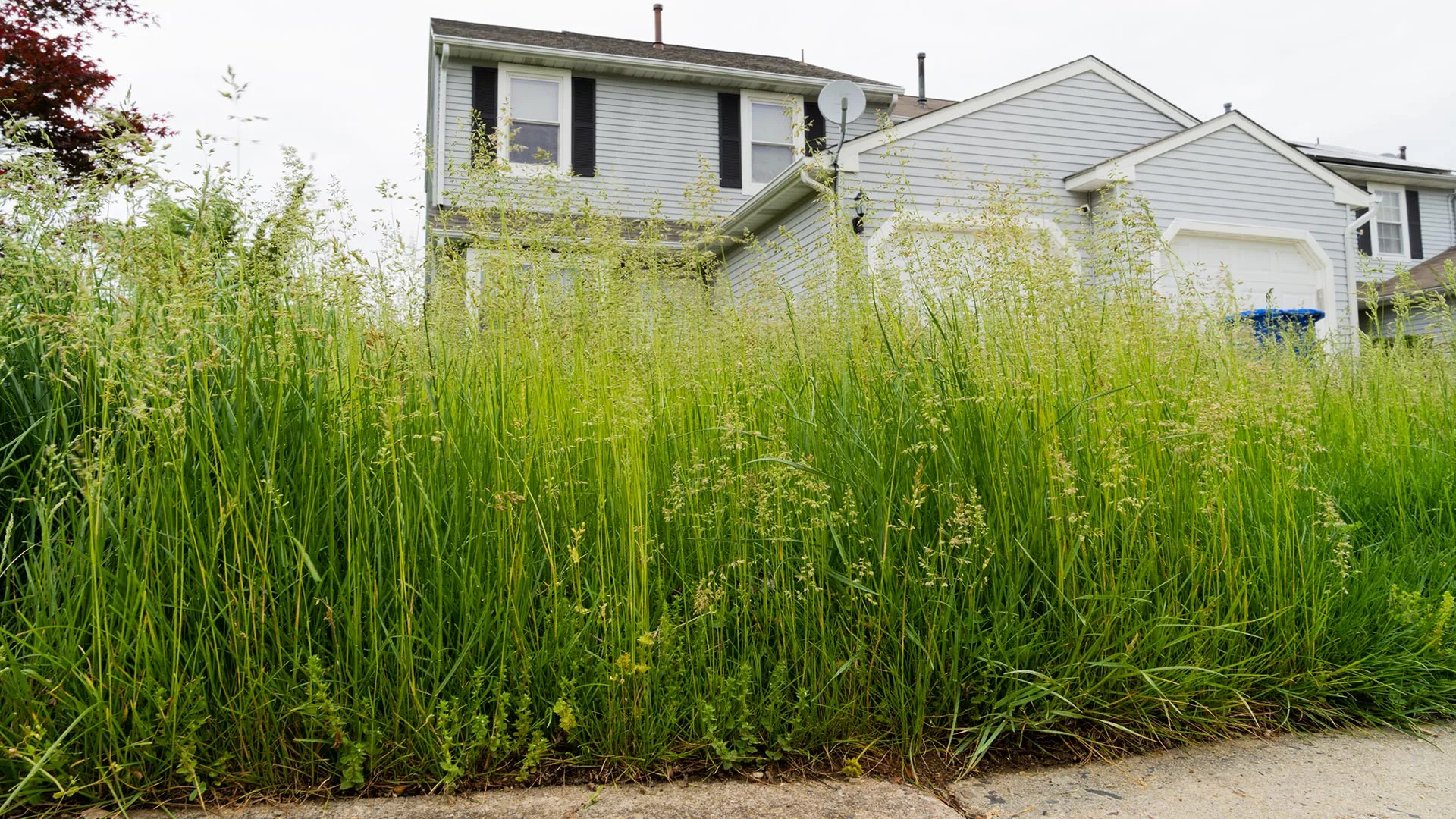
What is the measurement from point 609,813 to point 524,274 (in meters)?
1.36

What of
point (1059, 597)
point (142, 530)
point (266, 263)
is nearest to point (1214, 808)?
point (1059, 597)

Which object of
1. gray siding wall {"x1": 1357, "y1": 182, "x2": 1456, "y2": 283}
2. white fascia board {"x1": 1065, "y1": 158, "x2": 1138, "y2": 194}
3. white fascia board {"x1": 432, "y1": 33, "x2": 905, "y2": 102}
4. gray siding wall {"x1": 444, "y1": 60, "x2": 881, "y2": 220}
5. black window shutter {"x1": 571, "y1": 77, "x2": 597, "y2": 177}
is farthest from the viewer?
gray siding wall {"x1": 1357, "y1": 182, "x2": 1456, "y2": 283}

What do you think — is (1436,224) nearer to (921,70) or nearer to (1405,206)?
(1405,206)

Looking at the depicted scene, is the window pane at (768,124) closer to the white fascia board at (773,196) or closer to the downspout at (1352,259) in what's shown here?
the white fascia board at (773,196)

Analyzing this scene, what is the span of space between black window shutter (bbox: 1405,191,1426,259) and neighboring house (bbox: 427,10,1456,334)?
1001 centimetres

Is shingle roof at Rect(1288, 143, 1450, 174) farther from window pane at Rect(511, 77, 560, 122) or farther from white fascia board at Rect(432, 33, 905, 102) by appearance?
window pane at Rect(511, 77, 560, 122)

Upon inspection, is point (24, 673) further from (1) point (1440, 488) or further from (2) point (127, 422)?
(1) point (1440, 488)

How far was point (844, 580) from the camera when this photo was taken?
1.74 meters

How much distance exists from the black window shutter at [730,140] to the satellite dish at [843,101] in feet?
18.4

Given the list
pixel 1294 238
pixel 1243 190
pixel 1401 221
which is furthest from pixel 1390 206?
pixel 1243 190

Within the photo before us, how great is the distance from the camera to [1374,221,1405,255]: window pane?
1905 cm

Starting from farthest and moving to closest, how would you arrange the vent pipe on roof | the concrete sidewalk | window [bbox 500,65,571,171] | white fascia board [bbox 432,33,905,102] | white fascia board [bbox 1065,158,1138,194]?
the vent pipe on roof
window [bbox 500,65,571,171]
white fascia board [bbox 432,33,905,102]
white fascia board [bbox 1065,158,1138,194]
the concrete sidewalk

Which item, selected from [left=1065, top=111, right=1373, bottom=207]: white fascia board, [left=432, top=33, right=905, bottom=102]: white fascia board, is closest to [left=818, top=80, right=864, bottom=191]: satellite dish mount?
[left=1065, top=111, right=1373, bottom=207]: white fascia board

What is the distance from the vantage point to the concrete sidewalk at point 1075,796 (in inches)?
58.4
